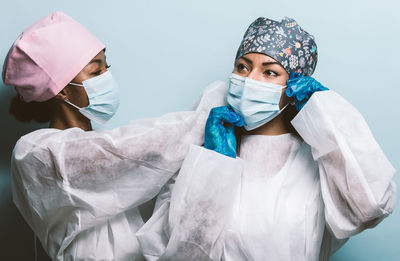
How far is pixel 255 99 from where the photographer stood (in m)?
1.56

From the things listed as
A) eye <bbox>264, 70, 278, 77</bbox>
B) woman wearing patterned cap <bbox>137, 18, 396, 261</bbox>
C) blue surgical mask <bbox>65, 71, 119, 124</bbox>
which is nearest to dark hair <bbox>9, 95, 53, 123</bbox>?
blue surgical mask <bbox>65, 71, 119, 124</bbox>

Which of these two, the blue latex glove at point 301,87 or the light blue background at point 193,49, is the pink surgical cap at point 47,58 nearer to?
the light blue background at point 193,49

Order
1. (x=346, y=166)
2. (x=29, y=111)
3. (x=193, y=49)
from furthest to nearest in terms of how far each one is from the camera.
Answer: (x=193, y=49)
(x=29, y=111)
(x=346, y=166)

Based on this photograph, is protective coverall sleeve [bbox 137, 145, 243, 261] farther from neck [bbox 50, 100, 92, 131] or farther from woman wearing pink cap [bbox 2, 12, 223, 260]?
neck [bbox 50, 100, 92, 131]

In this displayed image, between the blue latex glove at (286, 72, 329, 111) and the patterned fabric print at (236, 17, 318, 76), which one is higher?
the patterned fabric print at (236, 17, 318, 76)

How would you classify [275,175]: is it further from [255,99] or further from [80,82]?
[80,82]

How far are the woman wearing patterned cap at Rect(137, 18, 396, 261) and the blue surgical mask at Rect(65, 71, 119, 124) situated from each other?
1.11 feet

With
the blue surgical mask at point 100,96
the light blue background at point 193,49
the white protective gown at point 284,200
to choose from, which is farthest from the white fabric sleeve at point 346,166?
the blue surgical mask at point 100,96

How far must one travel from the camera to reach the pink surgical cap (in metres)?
1.55

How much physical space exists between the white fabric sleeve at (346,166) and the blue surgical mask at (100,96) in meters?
0.62

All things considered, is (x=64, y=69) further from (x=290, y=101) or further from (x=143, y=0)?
(x=290, y=101)

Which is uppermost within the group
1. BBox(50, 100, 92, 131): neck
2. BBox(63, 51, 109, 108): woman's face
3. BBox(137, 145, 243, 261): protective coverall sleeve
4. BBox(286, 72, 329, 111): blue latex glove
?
BBox(286, 72, 329, 111): blue latex glove

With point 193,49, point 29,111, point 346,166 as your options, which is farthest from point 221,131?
point 29,111

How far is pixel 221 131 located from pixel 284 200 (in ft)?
0.96
